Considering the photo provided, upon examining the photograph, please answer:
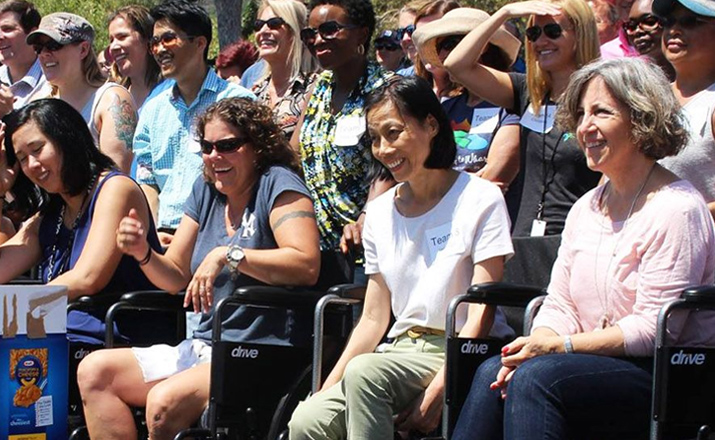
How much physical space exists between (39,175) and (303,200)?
51.2 inches

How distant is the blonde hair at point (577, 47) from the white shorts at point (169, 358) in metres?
1.69

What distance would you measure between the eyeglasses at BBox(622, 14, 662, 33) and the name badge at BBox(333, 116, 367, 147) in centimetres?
122

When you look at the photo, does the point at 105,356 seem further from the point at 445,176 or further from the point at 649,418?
the point at 649,418

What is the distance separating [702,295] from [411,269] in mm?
1211

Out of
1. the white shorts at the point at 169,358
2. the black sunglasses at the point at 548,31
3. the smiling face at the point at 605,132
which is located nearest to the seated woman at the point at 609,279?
the smiling face at the point at 605,132

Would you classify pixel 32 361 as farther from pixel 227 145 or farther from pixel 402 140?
pixel 402 140

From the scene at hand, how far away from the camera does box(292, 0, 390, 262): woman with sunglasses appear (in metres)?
5.62

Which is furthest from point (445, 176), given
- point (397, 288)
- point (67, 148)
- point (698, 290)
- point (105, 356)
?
point (67, 148)

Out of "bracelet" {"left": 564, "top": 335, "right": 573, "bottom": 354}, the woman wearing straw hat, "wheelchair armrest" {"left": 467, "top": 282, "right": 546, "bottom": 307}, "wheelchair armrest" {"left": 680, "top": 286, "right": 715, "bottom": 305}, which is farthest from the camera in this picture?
the woman wearing straw hat

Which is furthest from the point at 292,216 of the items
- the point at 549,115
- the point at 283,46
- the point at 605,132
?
the point at 283,46

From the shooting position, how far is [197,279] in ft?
16.2

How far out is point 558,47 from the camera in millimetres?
5148

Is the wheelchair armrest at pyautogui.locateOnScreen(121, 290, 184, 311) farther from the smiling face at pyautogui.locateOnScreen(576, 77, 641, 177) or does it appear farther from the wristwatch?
the smiling face at pyautogui.locateOnScreen(576, 77, 641, 177)

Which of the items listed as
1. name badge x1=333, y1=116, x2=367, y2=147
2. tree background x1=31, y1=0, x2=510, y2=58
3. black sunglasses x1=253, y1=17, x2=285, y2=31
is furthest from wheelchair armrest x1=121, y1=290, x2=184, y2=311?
tree background x1=31, y1=0, x2=510, y2=58
